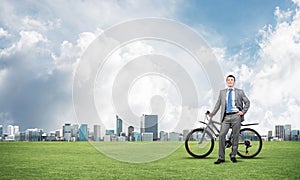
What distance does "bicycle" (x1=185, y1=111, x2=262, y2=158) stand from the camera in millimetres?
10602

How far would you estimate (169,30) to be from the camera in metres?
11.9

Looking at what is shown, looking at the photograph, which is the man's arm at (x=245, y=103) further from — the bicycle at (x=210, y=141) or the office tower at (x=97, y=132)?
the office tower at (x=97, y=132)

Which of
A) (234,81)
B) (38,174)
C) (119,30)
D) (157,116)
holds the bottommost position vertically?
(38,174)

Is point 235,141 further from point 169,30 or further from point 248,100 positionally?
point 169,30

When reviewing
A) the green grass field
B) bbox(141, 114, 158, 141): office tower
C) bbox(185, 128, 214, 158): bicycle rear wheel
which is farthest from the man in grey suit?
bbox(141, 114, 158, 141): office tower

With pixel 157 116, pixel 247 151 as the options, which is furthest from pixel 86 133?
pixel 247 151

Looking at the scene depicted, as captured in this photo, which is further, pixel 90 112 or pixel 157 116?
pixel 157 116

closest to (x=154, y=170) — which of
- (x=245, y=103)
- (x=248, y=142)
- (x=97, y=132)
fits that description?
(x=245, y=103)

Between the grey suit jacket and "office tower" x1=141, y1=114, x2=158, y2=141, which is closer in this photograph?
the grey suit jacket

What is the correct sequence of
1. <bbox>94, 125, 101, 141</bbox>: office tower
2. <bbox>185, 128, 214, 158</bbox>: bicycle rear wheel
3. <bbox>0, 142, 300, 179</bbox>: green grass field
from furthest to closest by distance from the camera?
<bbox>94, 125, 101, 141</bbox>: office tower < <bbox>185, 128, 214, 158</bbox>: bicycle rear wheel < <bbox>0, 142, 300, 179</bbox>: green grass field

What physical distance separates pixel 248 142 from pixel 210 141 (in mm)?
1378

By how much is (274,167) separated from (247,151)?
7.59ft

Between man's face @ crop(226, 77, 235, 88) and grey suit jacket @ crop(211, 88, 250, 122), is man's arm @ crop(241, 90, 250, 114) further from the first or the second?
man's face @ crop(226, 77, 235, 88)

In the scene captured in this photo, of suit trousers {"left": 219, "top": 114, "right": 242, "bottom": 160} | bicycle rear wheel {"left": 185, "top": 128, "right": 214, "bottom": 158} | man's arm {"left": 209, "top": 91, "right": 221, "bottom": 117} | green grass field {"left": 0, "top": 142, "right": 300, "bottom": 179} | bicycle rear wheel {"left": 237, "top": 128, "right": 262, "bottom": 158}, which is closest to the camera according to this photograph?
green grass field {"left": 0, "top": 142, "right": 300, "bottom": 179}
